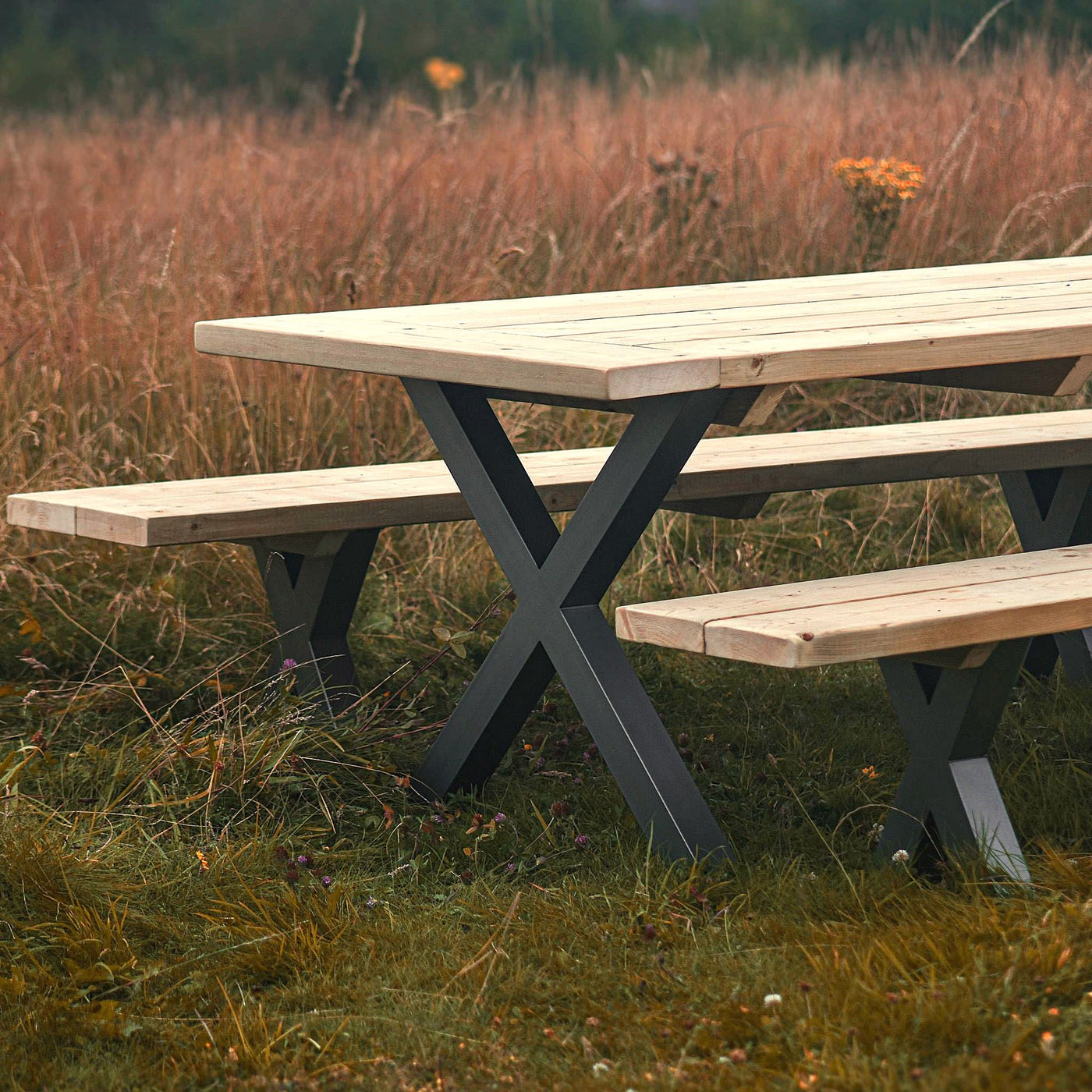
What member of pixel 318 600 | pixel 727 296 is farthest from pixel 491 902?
pixel 727 296

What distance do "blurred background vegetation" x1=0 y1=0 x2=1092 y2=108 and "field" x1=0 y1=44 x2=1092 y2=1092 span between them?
16835mm

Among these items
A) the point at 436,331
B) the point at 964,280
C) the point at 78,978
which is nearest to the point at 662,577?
the point at 964,280

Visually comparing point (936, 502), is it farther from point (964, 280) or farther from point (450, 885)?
point (450, 885)

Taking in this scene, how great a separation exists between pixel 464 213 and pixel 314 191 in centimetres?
63

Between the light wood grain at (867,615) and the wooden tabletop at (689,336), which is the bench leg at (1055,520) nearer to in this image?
the wooden tabletop at (689,336)

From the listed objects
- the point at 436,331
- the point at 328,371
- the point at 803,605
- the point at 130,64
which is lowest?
the point at 130,64

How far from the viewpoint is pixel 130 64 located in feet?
79.2

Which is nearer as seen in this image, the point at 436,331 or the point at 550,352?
the point at 550,352

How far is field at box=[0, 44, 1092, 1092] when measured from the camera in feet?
6.85

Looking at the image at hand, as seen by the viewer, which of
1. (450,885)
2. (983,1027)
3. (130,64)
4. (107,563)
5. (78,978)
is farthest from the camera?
(130,64)

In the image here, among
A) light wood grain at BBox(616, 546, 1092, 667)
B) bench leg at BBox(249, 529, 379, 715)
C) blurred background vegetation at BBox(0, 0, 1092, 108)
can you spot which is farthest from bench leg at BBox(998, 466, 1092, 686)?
blurred background vegetation at BBox(0, 0, 1092, 108)

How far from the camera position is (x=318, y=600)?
3.21m

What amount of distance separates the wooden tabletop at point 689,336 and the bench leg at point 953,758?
1.52 feet

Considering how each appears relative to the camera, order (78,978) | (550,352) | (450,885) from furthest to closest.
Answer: (450,885) < (550,352) < (78,978)
